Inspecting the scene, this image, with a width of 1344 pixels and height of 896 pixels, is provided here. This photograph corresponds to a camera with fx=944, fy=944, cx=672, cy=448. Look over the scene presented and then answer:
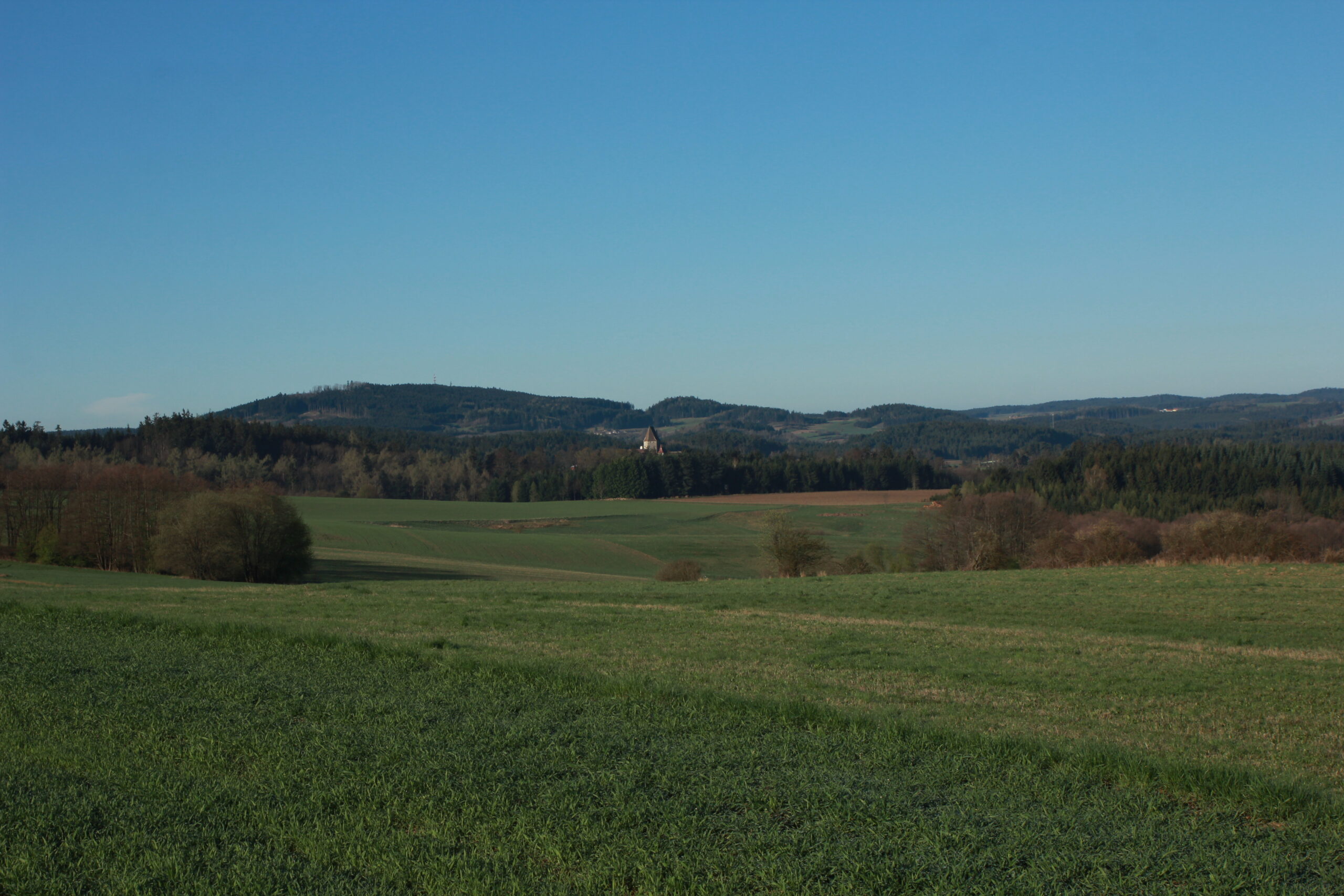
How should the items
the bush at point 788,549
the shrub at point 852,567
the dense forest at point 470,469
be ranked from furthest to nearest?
the dense forest at point 470,469
the shrub at point 852,567
the bush at point 788,549

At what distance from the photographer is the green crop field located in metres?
63.4

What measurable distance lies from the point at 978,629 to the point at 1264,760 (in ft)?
40.7

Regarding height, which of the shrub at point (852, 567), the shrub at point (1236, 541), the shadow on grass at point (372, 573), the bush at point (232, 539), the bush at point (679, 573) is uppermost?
the bush at point (232, 539)

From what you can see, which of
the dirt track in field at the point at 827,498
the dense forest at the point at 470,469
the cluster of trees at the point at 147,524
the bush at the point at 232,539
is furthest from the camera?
the dense forest at the point at 470,469

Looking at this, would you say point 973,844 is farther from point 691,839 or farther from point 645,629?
point 645,629

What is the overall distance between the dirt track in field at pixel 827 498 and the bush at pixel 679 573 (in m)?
58.7

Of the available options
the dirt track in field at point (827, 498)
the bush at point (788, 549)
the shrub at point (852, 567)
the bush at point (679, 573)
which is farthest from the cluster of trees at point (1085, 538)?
the dirt track in field at point (827, 498)

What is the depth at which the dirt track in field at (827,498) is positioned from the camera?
114250 millimetres

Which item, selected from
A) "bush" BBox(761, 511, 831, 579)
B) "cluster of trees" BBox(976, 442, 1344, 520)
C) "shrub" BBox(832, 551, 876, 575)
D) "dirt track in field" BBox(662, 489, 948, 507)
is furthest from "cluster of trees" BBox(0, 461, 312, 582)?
"dirt track in field" BBox(662, 489, 948, 507)

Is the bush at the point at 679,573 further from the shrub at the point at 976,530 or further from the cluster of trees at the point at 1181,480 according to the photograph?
the cluster of trees at the point at 1181,480

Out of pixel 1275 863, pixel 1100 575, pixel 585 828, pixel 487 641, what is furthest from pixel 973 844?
pixel 1100 575

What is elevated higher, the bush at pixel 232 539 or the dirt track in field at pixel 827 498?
the bush at pixel 232 539

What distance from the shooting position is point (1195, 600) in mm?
27578

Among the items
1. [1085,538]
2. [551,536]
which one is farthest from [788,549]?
[551,536]
